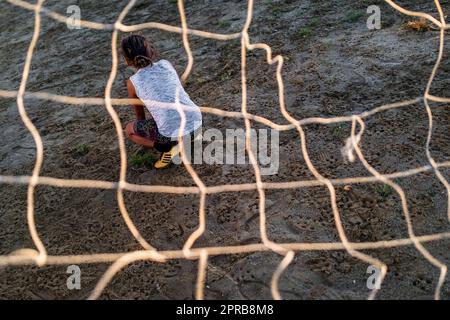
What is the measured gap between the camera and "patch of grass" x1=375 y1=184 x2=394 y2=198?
1.90 metres

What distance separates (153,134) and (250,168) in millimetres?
512

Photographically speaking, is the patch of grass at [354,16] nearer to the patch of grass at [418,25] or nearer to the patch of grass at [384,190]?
the patch of grass at [418,25]

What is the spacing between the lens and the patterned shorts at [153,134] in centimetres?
217

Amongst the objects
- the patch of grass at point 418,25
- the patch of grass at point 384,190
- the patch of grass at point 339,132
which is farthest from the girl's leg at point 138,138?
the patch of grass at point 418,25

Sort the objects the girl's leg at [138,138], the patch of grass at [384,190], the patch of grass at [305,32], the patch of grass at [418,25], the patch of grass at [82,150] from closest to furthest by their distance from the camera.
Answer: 1. the patch of grass at [384,190]
2. the girl's leg at [138,138]
3. the patch of grass at [82,150]
4. the patch of grass at [418,25]
5. the patch of grass at [305,32]

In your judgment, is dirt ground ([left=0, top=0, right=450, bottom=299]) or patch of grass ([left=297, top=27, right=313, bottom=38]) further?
patch of grass ([left=297, top=27, right=313, bottom=38])

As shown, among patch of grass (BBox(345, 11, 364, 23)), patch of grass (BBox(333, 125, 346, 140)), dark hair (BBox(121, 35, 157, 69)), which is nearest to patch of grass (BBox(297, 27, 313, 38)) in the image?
patch of grass (BBox(345, 11, 364, 23))

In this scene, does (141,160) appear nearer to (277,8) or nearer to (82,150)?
(82,150)

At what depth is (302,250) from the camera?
5.61ft

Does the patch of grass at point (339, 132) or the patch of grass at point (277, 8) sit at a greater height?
the patch of grass at point (277, 8)

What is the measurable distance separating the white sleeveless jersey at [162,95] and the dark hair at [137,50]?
0.15 ft

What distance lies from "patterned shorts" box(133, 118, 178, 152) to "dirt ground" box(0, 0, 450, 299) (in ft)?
0.42

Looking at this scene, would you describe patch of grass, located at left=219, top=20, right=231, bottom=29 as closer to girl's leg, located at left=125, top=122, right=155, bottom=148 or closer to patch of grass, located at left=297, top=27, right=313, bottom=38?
patch of grass, located at left=297, top=27, right=313, bottom=38

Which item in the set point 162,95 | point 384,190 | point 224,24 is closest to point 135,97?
point 162,95
